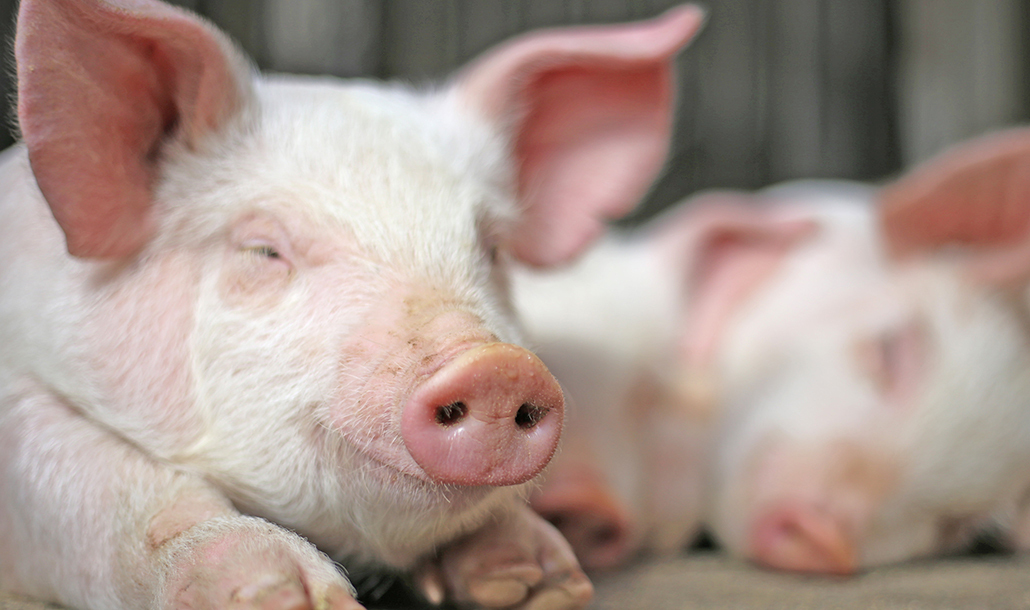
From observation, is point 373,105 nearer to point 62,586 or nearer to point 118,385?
point 118,385

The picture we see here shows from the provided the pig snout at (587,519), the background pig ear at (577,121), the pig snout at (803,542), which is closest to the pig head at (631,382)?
the pig snout at (587,519)

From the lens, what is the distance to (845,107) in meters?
3.66

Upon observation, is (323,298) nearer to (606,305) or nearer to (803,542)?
(803,542)

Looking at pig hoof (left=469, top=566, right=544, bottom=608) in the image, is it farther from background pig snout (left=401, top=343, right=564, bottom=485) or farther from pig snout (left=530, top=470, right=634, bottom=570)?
pig snout (left=530, top=470, right=634, bottom=570)

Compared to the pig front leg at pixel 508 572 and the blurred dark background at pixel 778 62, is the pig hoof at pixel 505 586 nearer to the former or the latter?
the pig front leg at pixel 508 572

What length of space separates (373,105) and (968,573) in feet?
4.27

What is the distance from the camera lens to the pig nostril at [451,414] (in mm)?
905

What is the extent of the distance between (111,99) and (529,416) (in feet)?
2.01

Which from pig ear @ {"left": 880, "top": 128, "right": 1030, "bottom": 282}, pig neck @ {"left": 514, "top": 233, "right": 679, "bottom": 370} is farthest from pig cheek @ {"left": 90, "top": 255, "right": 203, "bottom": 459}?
pig ear @ {"left": 880, "top": 128, "right": 1030, "bottom": 282}

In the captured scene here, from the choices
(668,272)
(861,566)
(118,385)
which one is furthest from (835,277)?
(118,385)

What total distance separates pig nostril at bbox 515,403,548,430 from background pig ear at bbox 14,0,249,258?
53 cm

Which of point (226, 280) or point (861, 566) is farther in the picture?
point (861, 566)

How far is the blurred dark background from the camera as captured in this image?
9.62ft

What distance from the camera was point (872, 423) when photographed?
181 cm
